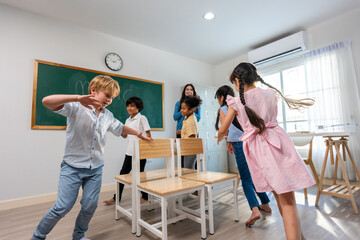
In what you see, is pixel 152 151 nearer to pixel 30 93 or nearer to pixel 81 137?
pixel 81 137

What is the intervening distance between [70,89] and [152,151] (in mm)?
2008

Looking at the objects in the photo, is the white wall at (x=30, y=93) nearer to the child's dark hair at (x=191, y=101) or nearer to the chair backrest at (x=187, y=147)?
the child's dark hair at (x=191, y=101)

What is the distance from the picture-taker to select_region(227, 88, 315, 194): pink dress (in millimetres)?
1084

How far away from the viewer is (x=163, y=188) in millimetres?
1419

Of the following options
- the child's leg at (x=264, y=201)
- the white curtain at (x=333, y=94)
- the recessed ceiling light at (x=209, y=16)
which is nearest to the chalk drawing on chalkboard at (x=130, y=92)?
the recessed ceiling light at (x=209, y=16)

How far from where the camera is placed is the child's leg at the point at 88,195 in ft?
4.35

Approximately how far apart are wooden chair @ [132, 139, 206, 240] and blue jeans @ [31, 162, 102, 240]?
1.12ft

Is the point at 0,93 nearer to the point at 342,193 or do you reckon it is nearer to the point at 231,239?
the point at 231,239

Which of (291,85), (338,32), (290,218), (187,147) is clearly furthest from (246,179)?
(338,32)

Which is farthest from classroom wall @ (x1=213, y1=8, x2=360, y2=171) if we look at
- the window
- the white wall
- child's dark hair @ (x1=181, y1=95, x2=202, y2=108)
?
the white wall

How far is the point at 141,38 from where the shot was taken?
355 centimetres

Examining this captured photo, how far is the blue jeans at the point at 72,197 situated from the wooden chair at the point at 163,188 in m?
0.34

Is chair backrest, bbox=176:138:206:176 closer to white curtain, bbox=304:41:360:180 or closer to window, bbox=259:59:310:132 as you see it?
white curtain, bbox=304:41:360:180

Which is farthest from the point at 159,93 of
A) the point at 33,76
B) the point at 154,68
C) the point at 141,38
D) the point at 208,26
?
the point at 33,76
